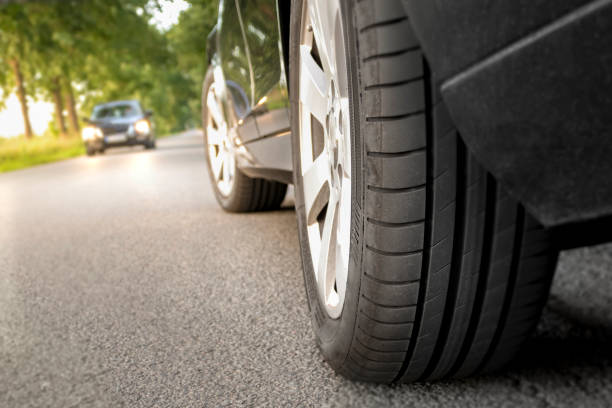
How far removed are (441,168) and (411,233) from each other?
0.46ft

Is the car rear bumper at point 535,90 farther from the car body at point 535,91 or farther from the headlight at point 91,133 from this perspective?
the headlight at point 91,133

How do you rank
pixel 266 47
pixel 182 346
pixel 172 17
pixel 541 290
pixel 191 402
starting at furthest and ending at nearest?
pixel 172 17 < pixel 266 47 < pixel 182 346 < pixel 191 402 < pixel 541 290

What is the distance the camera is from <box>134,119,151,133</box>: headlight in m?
19.2

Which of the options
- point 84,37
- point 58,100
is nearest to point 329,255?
point 84,37

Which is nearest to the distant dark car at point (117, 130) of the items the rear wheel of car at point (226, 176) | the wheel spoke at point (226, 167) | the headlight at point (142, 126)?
the headlight at point (142, 126)

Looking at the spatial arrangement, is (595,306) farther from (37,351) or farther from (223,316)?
(37,351)

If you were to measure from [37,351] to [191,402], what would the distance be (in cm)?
72

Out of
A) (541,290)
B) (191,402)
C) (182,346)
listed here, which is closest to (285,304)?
(182,346)

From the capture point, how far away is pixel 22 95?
25.6 metres

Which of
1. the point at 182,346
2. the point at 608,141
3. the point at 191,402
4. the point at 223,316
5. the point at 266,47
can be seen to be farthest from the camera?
the point at 266,47

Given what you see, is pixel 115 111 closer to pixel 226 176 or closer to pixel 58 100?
pixel 58 100

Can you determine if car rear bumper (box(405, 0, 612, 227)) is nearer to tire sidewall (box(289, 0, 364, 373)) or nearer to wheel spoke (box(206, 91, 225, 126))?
tire sidewall (box(289, 0, 364, 373))

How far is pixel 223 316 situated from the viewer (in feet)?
7.18

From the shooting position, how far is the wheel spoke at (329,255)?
66.9 inches
